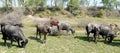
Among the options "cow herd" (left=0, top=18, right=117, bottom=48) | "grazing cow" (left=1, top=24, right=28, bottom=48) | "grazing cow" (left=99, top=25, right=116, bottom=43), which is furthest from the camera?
"grazing cow" (left=99, top=25, right=116, bottom=43)

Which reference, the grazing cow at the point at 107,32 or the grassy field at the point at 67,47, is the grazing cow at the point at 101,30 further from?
the grassy field at the point at 67,47

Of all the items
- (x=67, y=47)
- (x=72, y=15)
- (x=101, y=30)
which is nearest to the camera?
(x=67, y=47)

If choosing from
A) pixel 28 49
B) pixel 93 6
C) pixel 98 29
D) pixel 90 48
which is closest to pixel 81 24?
pixel 98 29

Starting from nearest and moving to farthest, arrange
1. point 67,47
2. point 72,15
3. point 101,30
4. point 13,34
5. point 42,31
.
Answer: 1. point 13,34
2. point 67,47
3. point 42,31
4. point 101,30
5. point 72,15

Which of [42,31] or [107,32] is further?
[107,32]

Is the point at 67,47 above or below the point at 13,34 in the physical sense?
below

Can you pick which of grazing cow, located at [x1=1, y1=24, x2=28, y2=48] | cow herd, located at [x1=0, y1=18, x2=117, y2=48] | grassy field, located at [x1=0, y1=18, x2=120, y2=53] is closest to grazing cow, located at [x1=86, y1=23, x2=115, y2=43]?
cow herd, located at [x1=0, y1=18, x2=117, y2=48]

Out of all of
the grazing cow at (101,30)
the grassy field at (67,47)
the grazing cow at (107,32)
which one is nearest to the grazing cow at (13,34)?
the grassy field at (67,47)

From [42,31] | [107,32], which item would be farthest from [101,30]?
[42,31]

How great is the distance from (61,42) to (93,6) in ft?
243

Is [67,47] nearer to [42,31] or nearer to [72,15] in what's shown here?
[42,31]

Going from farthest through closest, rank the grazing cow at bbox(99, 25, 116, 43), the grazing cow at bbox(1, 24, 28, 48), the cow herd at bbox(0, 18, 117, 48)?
the grazing cow at bbox(99, 25, 116, 43) < the cow herd at bbox(0, 18, 117, 48) < the grazing cow at bbox(1, 24, 28, 48)

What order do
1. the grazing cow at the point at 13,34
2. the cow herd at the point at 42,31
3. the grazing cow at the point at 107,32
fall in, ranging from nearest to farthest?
the grazing cow at the point at 13,34, the cow herd at the point at 42,31, the grazing cow at the point at 107,32

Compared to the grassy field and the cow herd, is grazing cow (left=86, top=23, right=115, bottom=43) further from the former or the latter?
the grassy field
